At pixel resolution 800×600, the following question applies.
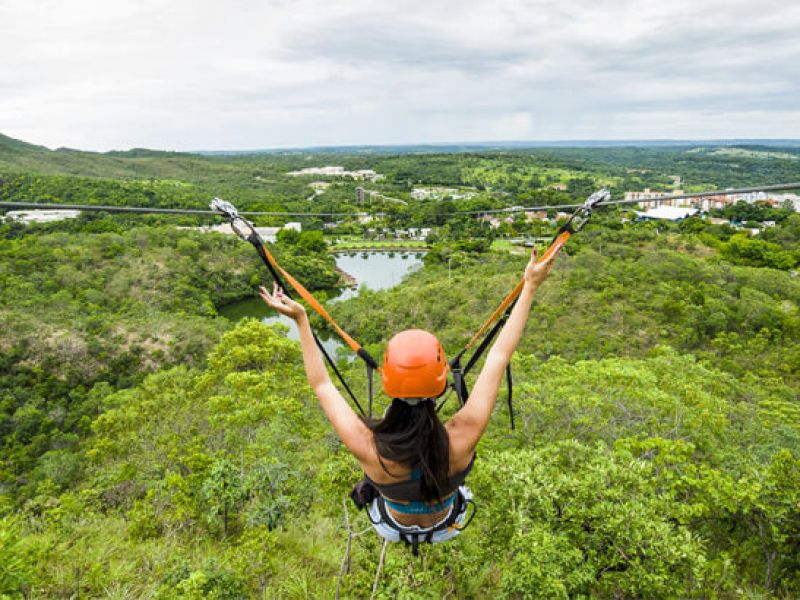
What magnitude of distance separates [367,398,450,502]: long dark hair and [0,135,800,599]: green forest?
2.42 metres

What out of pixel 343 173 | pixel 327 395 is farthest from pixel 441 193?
pixel 327 395

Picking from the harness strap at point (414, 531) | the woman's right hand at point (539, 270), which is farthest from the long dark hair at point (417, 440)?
the woman's right hand at point (539, 270)

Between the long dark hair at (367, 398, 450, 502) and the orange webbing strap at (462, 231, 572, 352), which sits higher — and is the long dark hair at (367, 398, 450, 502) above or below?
below

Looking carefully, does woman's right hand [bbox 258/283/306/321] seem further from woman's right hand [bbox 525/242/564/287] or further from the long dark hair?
woman's right hand [bbox 525/242/564/287]

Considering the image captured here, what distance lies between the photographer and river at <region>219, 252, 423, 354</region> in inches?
1687

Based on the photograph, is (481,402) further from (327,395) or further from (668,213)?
(668,213)

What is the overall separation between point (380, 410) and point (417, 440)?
12088mm

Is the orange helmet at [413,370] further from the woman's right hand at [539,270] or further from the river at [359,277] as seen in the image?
the river at [359,277]

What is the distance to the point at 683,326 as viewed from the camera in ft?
75.3

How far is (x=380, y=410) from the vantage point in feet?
44.0

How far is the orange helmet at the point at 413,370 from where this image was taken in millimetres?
1632

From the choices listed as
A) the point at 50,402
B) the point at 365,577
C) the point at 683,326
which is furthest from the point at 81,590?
the point at 683,326

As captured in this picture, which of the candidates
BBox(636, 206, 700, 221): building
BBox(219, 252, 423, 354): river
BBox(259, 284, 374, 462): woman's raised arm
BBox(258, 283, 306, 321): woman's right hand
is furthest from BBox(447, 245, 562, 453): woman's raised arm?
BBox(636, 206, 700, 221): building

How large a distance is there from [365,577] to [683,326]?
23547 mm
